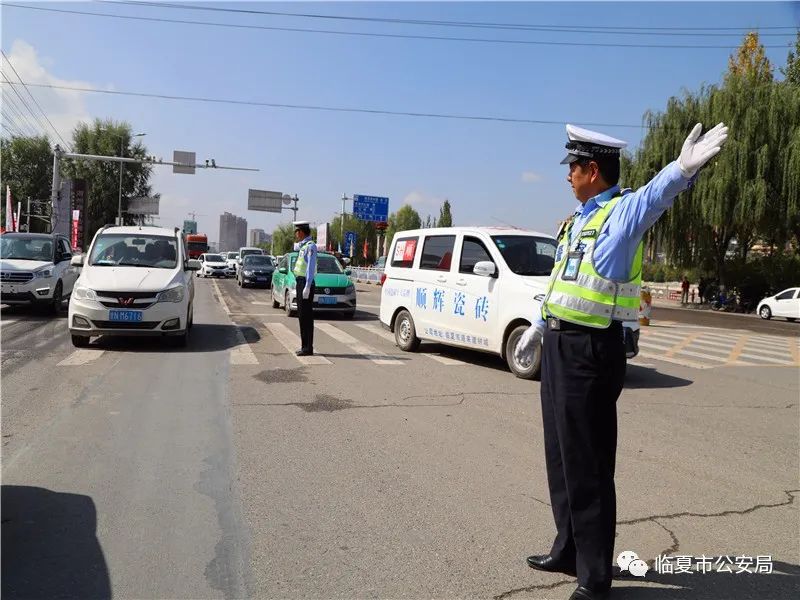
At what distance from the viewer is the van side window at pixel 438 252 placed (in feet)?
34.3

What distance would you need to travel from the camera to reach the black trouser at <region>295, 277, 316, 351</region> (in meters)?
10.1

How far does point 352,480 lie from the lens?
4.64m

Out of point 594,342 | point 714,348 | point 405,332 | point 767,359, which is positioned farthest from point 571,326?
point 714,348

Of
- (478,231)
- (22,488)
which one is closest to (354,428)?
(22,488)

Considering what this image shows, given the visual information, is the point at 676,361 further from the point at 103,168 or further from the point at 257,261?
the point at 103,168

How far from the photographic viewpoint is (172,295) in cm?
1045

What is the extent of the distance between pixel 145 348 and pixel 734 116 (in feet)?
99.2

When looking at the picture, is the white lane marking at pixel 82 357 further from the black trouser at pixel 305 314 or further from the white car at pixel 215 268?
the white car at pixel 215 268

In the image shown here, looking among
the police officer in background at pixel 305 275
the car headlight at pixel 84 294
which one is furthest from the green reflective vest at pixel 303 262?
the car headlight at pixel 84 294

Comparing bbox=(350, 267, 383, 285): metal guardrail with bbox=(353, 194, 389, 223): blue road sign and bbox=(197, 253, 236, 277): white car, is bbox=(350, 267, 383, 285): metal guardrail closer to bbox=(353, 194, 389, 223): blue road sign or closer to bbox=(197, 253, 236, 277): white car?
bbox=(353, 194, 389, 223): blue road sign

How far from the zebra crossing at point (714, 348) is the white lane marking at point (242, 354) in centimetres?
695

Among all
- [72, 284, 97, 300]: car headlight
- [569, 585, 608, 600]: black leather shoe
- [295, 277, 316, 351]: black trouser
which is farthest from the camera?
[295, 277, 316, 351]: black trouser

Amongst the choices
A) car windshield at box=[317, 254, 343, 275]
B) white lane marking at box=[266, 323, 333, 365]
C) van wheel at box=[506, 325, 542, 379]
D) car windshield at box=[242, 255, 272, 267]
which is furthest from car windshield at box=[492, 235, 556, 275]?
car windshield at box=[242, 255, 272, 267]

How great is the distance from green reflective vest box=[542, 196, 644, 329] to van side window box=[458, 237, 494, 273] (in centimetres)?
Answer: 661
